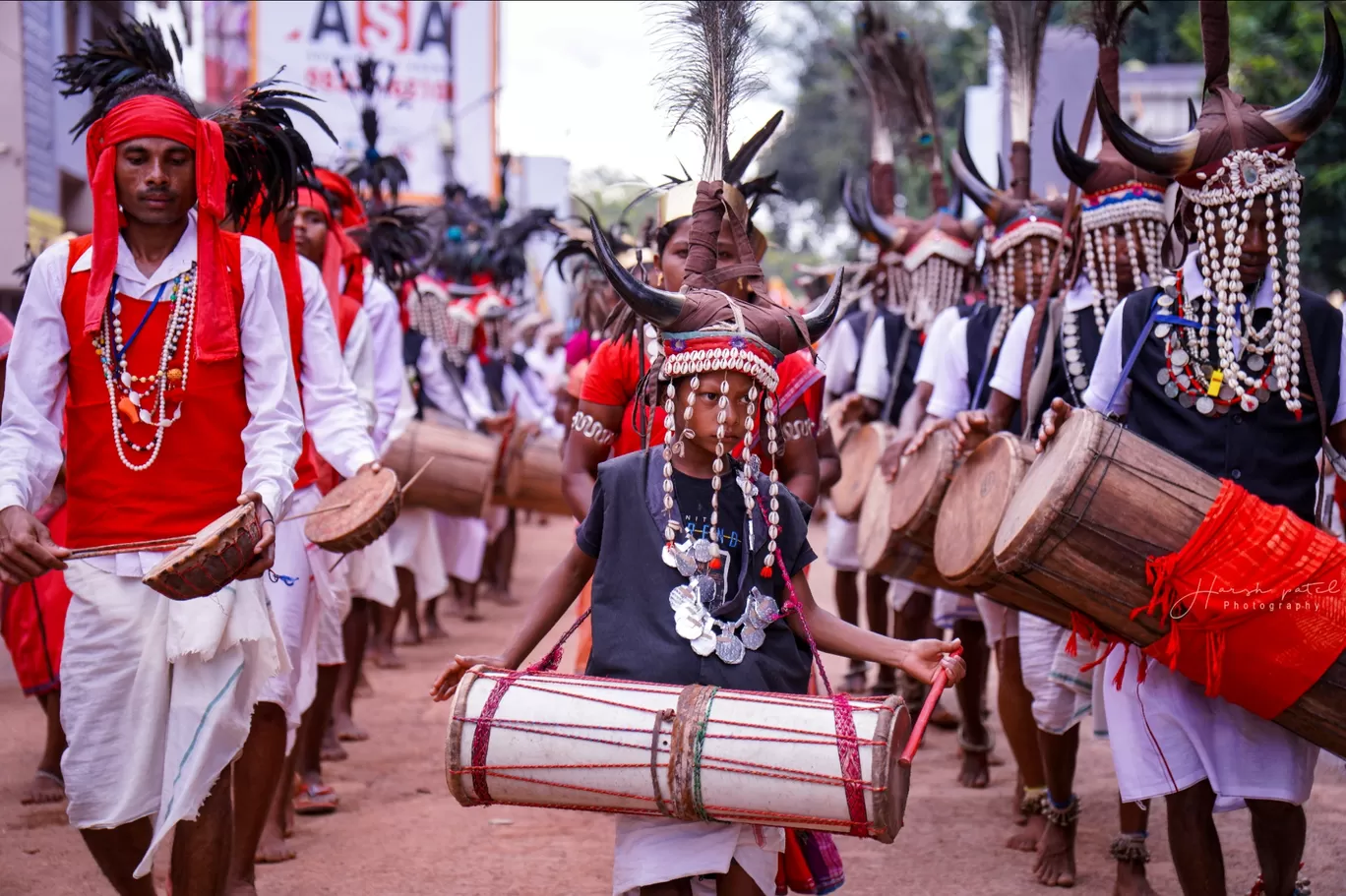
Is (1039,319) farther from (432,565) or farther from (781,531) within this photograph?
(432,565)

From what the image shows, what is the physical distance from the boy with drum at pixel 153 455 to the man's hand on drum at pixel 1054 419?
2183 mm

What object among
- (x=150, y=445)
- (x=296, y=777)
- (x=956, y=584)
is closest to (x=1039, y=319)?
(x=956, y=584)

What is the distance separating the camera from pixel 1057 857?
5.64 m

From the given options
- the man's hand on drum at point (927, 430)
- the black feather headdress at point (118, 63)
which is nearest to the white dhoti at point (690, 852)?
the man's hand on drum at point (927, 430)

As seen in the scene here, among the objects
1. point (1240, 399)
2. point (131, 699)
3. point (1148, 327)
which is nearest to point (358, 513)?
point (131, 699)

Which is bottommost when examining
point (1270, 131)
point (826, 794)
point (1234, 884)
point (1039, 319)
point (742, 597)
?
point (1234, 884)

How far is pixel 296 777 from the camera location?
21.9 feet

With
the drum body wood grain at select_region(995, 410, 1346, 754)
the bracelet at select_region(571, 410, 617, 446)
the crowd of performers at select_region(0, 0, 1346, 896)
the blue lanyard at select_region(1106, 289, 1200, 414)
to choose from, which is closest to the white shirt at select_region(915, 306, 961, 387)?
the crowd of performers at select_region(0, 0, 1346, 896)

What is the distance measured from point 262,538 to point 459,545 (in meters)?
6.63

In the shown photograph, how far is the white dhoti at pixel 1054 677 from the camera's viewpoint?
5.39m

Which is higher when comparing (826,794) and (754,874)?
(826,794)

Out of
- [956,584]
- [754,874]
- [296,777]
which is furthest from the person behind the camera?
[296,777]

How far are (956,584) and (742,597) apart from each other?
1.56 m

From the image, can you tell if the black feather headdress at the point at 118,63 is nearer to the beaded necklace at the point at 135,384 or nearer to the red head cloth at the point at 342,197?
the beaded necklace at the point at 135,384
